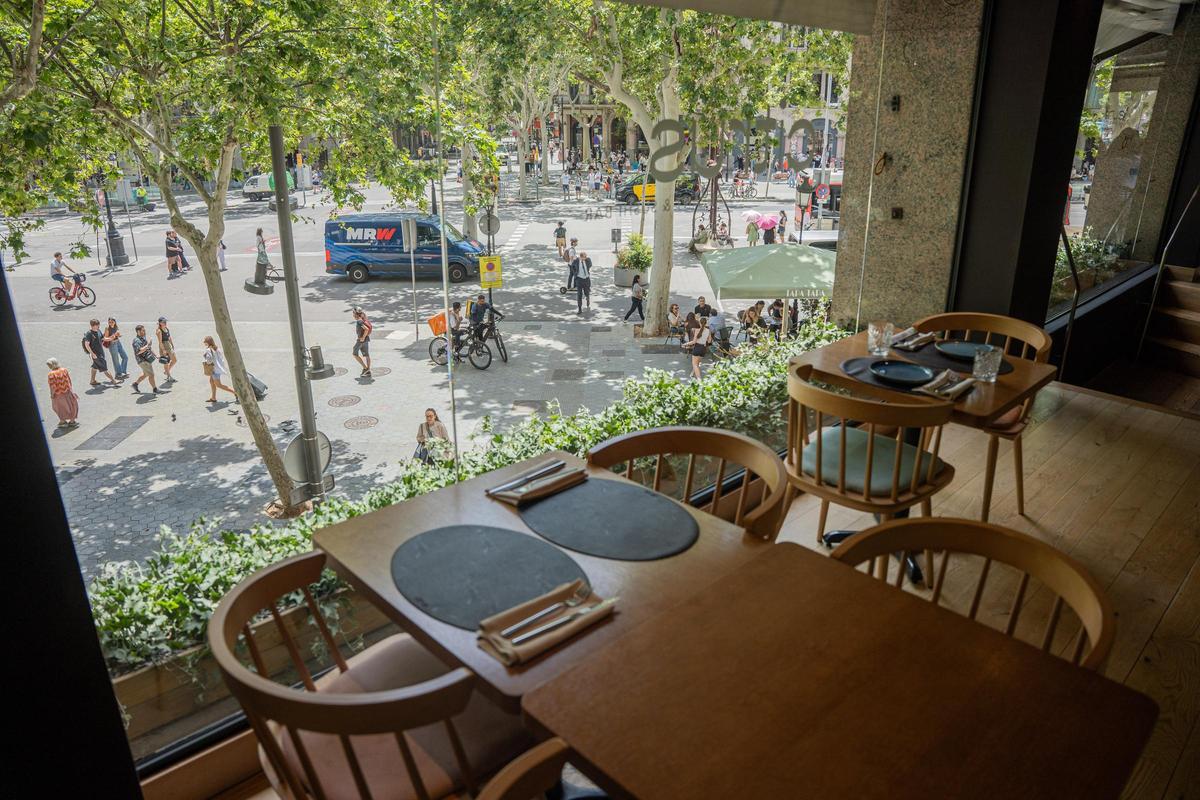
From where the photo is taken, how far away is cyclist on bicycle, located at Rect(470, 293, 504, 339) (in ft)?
9.06

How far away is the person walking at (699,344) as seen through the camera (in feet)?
11.9

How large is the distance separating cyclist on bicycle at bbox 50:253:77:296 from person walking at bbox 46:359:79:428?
0.60 ft

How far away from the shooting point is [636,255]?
3303 millimetres

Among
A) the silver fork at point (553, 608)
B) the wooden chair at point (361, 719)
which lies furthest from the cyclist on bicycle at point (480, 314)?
the silver fork at point (553, 608)

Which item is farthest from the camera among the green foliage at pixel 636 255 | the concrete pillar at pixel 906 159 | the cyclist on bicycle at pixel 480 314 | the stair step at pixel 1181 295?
the stair step at pixel 1181 295

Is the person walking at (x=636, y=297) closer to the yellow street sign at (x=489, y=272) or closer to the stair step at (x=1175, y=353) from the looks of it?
the yellow street sign at (x=489, y=272)

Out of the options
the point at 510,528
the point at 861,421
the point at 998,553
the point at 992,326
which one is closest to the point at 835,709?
the point at 998,553

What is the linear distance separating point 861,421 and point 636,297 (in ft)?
3.55

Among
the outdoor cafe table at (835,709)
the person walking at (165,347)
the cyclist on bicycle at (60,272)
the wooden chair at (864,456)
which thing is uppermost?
the cyclist on bicycle at (60,272)

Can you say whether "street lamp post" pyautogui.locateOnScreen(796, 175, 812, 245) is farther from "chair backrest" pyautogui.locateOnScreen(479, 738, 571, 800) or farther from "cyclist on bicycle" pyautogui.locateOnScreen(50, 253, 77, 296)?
"chair backrest" pyautogui.locateOnScreen(479, 738, 571, 800)

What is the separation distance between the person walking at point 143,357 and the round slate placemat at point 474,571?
2.89 ft

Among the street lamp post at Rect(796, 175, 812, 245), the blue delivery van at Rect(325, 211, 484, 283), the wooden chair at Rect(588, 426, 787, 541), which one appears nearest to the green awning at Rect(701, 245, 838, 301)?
the street lamp post at Rect(796, 175, 812, 245)

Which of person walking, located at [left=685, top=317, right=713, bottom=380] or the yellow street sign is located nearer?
the yellow street sign

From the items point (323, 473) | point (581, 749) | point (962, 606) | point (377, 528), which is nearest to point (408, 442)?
point (323, 473)
